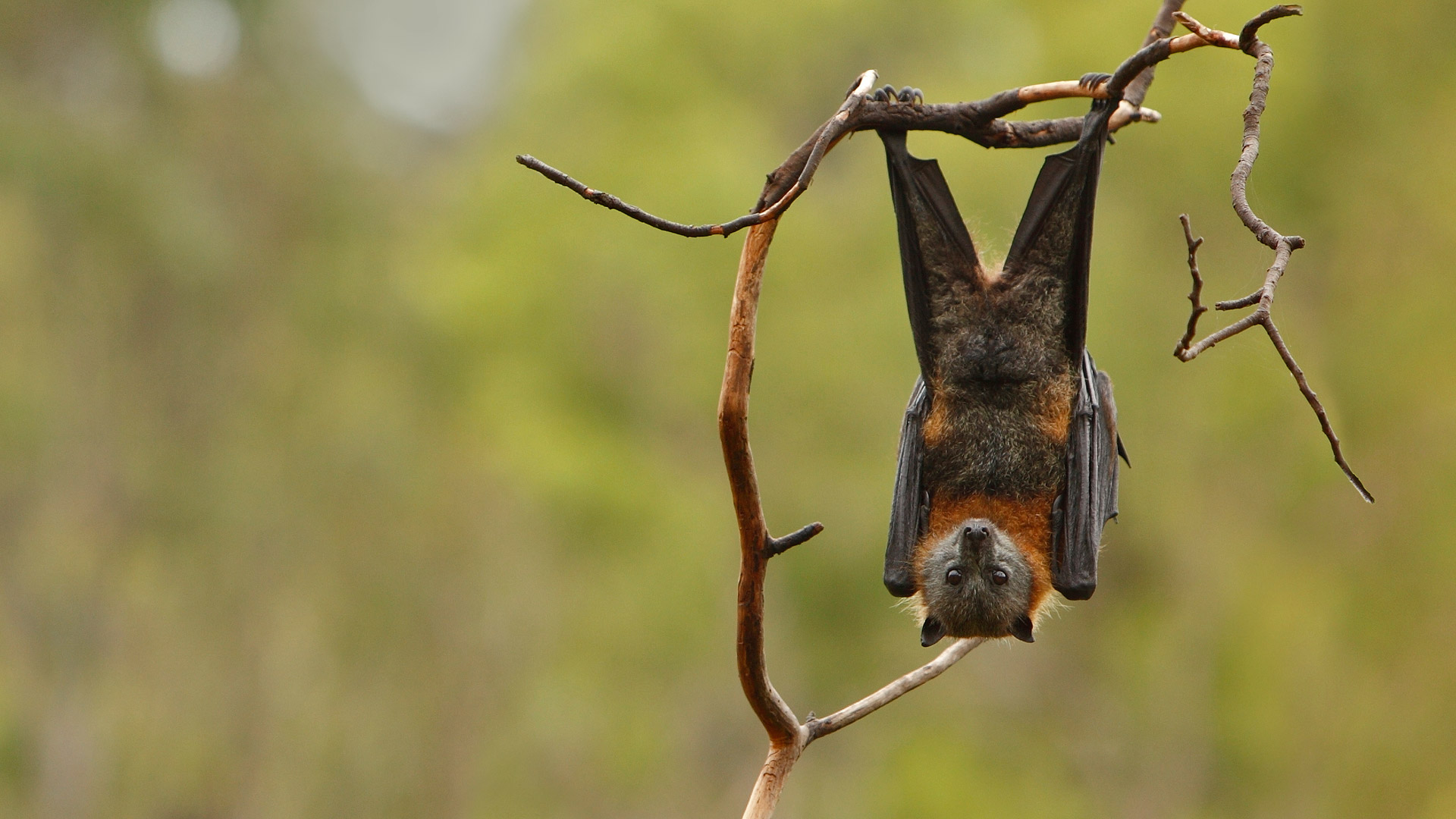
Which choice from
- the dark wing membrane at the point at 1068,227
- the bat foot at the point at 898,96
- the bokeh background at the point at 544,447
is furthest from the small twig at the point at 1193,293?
the bokeh background at the point at 544,447

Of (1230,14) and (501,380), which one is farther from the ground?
(501,380)

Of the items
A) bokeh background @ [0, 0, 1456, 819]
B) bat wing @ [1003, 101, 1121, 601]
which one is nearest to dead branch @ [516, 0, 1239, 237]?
bat wing @ [1003, 101, 1121, 601]

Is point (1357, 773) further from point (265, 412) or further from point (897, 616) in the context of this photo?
point (265, 412)

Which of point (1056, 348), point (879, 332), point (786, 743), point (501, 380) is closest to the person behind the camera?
point (786, 743)

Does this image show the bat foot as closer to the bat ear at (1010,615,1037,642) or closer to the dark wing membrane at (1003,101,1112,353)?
the dark wing membrane at (1003,101,1112,353)

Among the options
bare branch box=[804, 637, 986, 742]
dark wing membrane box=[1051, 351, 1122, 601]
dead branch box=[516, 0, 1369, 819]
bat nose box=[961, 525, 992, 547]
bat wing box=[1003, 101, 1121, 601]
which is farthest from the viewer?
bat nose box=[961, 525, 992, 547]

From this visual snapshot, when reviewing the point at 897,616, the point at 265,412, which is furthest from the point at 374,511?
the point at 897,616

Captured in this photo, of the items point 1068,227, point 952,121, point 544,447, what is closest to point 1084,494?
point 1068,227
